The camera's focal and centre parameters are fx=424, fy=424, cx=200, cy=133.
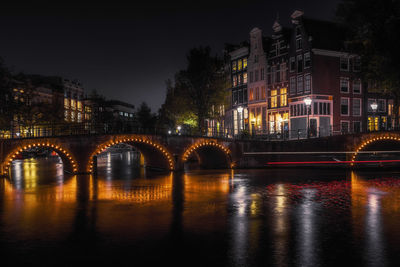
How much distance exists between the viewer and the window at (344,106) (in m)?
51.6

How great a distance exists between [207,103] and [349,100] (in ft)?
58.1

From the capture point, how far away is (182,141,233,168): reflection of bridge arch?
4203cm

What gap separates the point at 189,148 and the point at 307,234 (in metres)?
28.9

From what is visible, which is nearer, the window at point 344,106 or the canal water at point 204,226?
the canal water at point 204,226

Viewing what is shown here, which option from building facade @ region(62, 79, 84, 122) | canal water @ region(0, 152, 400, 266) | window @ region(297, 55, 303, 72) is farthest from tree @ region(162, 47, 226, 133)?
building facade @ region(62, 79, 84, 122)

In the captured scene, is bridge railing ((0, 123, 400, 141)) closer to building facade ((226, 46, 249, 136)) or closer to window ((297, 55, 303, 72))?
window ((297, 55, 303, 72))

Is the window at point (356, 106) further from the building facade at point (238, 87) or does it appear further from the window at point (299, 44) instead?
the building facade at point (238, 87)

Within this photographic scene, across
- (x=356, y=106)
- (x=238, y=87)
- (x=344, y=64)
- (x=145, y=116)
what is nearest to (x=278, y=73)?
(x=344, y=64)

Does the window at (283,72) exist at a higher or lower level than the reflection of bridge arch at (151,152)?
higher

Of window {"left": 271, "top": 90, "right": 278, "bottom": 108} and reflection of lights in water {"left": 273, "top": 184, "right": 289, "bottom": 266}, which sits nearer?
reflection of lights in water {"left": 273, "top": 184, "right": 289, "bottom": 266}

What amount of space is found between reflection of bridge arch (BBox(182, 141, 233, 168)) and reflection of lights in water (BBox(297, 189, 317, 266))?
2220cm

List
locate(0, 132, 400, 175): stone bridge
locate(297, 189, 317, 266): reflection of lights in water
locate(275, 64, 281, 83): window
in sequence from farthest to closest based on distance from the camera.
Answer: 1. locate(275, 64, 281, 83): window
2. locate(0, 132, 400, 175): stone bridge
3. locate(297, 189, 317, 266): reflection of lights in water

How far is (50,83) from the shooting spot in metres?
103

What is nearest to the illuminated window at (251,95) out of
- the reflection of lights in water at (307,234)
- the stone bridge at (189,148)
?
the stone bridge at (189,148)
